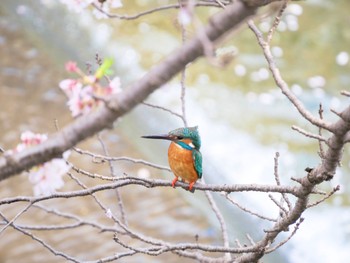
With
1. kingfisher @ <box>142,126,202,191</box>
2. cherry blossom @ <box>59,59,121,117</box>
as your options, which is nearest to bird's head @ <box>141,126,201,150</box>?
kingfisher @ <box>142,126,202,191</box>

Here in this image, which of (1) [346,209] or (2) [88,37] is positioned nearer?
(1) [346,209]

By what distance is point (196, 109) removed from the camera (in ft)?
15.4

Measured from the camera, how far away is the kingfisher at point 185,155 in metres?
1.52

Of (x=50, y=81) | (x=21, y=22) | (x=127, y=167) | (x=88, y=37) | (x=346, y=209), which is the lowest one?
(x=346, y=209)

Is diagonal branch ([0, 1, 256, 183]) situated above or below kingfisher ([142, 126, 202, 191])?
below

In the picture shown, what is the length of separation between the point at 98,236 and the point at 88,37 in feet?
9.68

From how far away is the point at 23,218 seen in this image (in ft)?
11.5

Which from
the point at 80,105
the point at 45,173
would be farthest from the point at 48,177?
the point at 80,105

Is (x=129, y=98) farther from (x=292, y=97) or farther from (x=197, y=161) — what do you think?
(x=197, y=161)

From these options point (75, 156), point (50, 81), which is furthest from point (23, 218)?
point (50, 81)

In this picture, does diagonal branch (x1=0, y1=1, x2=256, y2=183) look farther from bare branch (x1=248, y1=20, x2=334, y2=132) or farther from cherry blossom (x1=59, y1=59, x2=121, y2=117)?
bare branch (x1=248, y1=20, x2=334, y2=132)

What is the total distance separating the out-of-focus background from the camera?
11.6 ft

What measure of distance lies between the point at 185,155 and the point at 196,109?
3156mm

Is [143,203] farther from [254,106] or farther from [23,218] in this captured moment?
[254,106]
